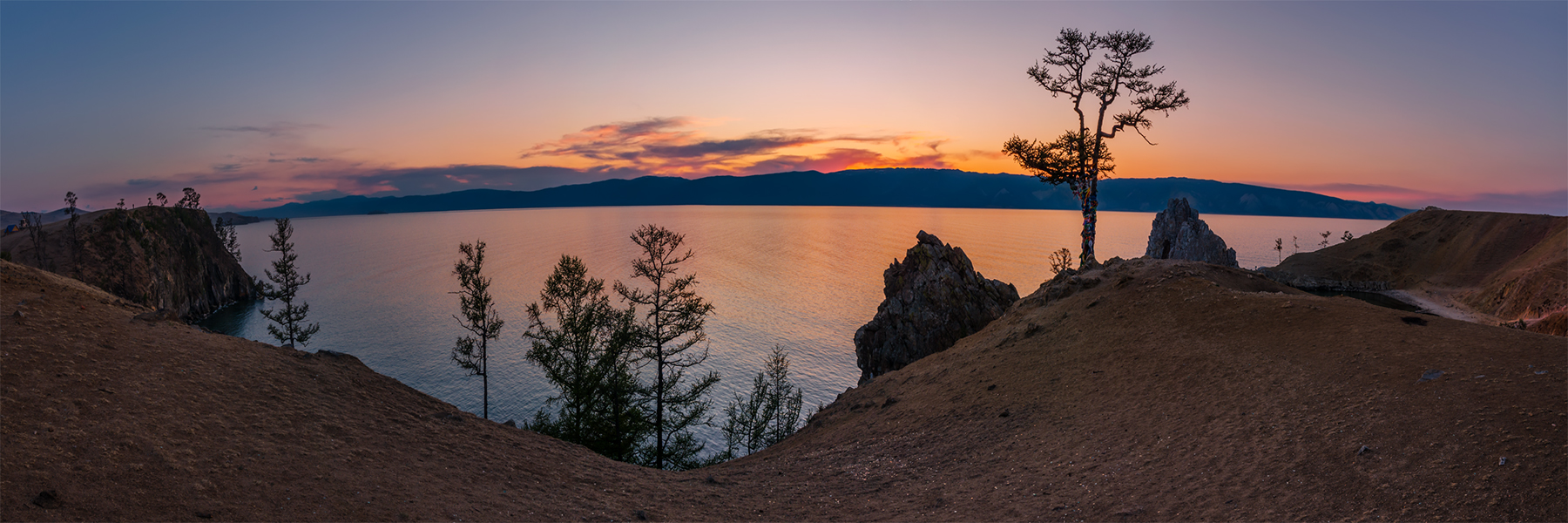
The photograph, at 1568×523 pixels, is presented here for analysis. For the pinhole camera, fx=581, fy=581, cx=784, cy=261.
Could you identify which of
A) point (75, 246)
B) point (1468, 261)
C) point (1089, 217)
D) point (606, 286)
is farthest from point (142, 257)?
point (1468, 261)

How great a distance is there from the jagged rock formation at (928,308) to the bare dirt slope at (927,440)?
77.2 feet

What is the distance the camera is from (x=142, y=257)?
242 ft

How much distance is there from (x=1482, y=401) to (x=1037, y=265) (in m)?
121

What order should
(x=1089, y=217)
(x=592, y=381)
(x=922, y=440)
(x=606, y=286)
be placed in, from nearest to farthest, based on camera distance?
1. (x=922, y=440)
2. (x=1089, y=217)
3. (x=592, y=381)
4. (x=606, y=286)

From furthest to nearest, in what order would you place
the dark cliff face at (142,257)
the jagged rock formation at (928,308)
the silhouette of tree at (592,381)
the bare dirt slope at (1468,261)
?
the dark cliff face at (142,257) < the bare dirt slope at (1468,261) < the jagged rock formation at (928,308) < the silhouette of tree at (592,381)

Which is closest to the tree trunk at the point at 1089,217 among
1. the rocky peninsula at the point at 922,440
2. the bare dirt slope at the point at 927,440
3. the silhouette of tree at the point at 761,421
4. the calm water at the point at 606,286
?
the rocky peninsula at the point at 922,440

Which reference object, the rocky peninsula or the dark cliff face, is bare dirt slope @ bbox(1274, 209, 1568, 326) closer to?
the rocky peninsula

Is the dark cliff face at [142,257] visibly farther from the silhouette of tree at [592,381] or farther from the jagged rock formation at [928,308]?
the jagged rock formation at [928,308]

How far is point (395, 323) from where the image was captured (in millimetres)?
76250

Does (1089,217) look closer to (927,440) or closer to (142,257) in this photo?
(927,440)

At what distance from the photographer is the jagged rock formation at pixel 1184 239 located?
86938 mm

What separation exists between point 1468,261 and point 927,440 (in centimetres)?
11695

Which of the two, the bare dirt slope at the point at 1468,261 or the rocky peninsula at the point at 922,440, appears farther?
the bare dirt slope at the point at 1468,261

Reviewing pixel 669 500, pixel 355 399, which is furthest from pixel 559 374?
pixel 669 500
